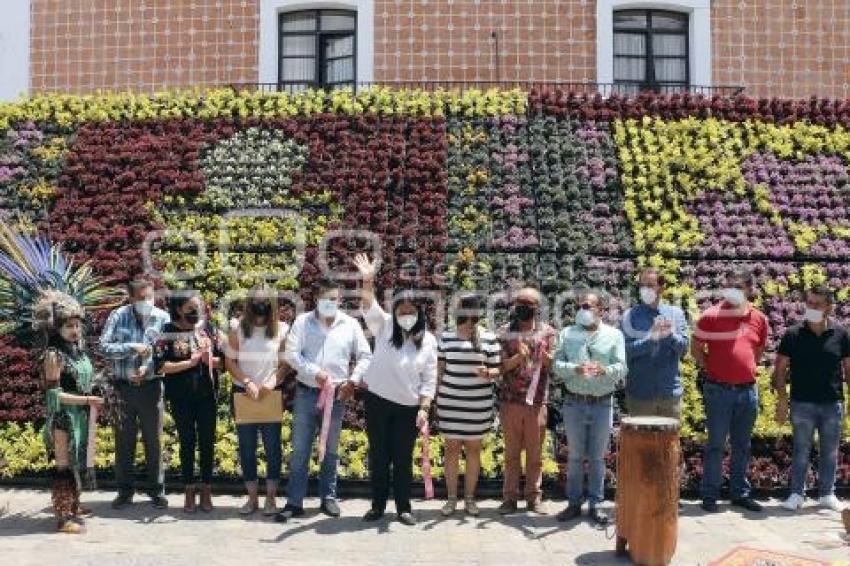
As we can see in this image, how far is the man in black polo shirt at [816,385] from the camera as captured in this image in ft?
27.8

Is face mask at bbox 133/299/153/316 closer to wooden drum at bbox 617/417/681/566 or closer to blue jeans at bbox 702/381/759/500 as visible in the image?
wooden drum at bbox 617/417/681/566

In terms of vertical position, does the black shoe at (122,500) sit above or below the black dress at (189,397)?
below

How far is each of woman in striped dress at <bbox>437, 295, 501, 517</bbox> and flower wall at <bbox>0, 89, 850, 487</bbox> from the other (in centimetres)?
124

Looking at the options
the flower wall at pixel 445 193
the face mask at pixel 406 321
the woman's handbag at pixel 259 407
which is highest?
the flower wall at pixel 445 193

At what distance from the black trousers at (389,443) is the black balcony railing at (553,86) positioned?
11243 millimetres

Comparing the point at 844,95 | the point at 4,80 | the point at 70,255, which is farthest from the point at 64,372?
the point at 844,95

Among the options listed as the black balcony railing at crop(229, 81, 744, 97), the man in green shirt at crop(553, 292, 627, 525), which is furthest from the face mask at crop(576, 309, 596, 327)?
the black balcony railing at crop(229, 81, 744, 97)

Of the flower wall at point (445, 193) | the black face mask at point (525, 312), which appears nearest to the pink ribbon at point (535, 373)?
the black face mask at point (525, 312)

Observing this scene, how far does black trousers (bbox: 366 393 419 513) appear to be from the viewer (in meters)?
8.01

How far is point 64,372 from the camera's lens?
765 cm

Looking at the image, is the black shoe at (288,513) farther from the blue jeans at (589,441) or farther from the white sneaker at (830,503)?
the white sneaker at (830,503)

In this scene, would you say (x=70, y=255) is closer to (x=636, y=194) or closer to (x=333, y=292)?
(x=333, y=292)

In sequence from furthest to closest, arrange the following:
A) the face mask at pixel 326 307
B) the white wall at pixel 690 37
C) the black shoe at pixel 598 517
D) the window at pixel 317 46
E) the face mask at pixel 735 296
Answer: the window at pixel 317 46
the white wall at pixel 690 37
the face mask at pixel 735 296
the face mask at pixel 326 307
the black shoe at pixel 598 517

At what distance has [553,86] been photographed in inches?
723
